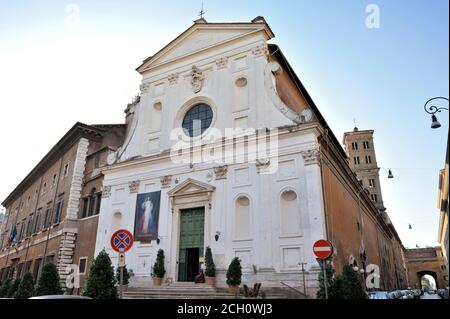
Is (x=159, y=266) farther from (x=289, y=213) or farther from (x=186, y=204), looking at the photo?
(x=289, y=213)

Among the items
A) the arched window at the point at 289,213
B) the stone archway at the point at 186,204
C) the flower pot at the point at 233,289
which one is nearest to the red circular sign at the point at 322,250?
the arched window at the point at 289,213

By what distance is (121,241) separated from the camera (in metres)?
9.25

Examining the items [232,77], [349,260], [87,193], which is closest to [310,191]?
[349,260]

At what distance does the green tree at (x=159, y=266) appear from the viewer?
1602 centimetres

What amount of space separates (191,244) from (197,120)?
6.57m

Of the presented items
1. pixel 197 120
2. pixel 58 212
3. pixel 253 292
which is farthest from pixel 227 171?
pixel 58 212

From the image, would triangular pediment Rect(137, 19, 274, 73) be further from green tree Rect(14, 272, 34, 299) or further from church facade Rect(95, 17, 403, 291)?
green tree Rect(14, 272, 34, 299)

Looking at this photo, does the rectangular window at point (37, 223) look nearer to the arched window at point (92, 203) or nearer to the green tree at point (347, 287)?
the arched window at point (92, 203)

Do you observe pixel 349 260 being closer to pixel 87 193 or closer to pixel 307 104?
pixel 307 104

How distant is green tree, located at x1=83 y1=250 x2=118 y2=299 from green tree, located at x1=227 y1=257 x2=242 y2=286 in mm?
4268

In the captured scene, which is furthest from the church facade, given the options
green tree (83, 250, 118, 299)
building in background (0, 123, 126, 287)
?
green tree (83, 250, 118, 299)

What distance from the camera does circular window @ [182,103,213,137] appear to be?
1877cm

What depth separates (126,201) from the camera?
762 inches

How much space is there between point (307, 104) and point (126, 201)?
1353 centimetres
